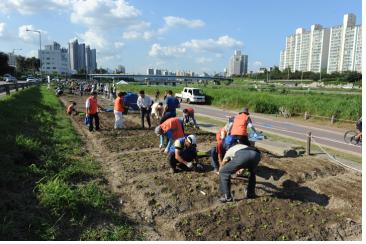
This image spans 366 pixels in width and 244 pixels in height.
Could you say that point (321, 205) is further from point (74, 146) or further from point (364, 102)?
point (74, 146)

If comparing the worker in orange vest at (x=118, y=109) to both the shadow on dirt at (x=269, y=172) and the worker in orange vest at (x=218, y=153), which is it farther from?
the shadow on dirt at (x=269, y=172)

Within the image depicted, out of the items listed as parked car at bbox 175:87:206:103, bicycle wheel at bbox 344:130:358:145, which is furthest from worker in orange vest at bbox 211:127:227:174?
parked car at bbox 175:87:206:103

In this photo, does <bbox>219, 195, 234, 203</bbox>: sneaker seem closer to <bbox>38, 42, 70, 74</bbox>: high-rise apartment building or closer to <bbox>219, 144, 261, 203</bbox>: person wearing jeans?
<bbox>219, 144, 261, 203</bbox>: person wearing jeans

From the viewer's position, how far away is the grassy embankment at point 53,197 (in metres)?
4.99

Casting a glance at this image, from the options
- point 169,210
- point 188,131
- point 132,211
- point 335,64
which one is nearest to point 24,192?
point 132,211

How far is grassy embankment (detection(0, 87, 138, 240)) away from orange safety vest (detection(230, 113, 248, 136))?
3370 mm

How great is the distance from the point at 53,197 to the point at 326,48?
137 m

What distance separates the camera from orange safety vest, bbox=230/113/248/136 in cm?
823

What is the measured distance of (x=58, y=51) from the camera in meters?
130

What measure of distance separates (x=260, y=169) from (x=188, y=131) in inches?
248

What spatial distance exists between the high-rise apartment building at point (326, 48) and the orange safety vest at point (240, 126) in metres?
108

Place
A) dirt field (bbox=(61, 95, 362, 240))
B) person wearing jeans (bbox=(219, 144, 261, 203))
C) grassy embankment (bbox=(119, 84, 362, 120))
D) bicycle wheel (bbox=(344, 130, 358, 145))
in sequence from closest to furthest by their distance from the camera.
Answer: dirt field (bbox=(61, 95, 362, 240)) < person wearing jeans (bbox=(219, 144, 261, 203)) < bicycle wheel (bbox=(344, 130, 358, 145)) < grassy embankment (bbox=(119, 84, 362, 120))

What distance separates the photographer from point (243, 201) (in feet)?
20.9

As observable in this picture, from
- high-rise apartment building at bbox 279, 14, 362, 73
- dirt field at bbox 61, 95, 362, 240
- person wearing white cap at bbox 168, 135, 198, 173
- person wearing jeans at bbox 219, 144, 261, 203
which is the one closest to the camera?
dirt field at bbox 61, 95, 362, 240
